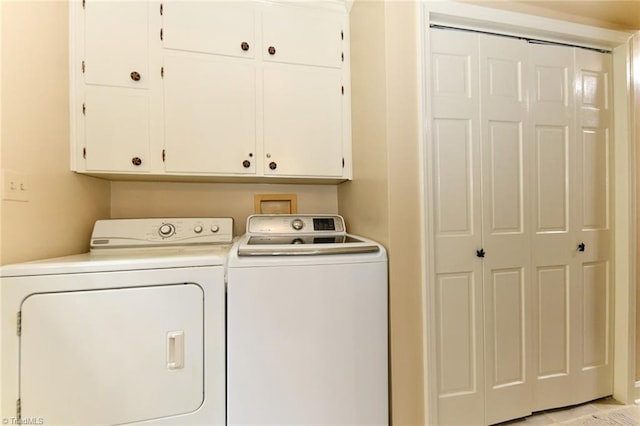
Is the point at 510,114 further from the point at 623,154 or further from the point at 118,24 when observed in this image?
the point at 118,24

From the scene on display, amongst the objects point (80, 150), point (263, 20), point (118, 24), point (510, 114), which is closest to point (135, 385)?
point (80, 150)

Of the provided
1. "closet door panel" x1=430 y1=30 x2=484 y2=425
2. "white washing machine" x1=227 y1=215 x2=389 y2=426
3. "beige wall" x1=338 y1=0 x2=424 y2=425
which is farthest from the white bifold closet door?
"white washing machine" x1=227 y1=215 x2=389 y2=426

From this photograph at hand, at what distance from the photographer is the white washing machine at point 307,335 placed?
111cm

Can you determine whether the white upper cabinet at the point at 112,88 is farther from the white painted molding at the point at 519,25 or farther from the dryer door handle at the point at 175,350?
the white painted molding at the point at 519,25

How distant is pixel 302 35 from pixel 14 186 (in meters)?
1.66

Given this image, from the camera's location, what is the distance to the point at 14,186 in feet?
3.40

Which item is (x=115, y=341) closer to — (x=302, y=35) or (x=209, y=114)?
(x=209, y=114)

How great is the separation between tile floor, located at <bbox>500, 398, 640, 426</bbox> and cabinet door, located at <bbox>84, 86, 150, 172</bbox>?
263cm

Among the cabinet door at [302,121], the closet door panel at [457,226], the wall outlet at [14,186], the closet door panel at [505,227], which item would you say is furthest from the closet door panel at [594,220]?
the wall outlet at [14,186]

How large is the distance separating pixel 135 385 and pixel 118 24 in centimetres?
183

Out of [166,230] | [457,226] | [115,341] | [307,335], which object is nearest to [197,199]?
[166,230]

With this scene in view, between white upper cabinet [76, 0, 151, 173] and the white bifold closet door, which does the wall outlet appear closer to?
white upper cabinet [76, 0, 151, 173]

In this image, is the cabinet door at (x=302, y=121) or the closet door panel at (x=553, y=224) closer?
the closet door panel at (x=553, y=224)

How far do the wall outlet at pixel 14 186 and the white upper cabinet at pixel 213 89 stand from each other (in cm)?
34
